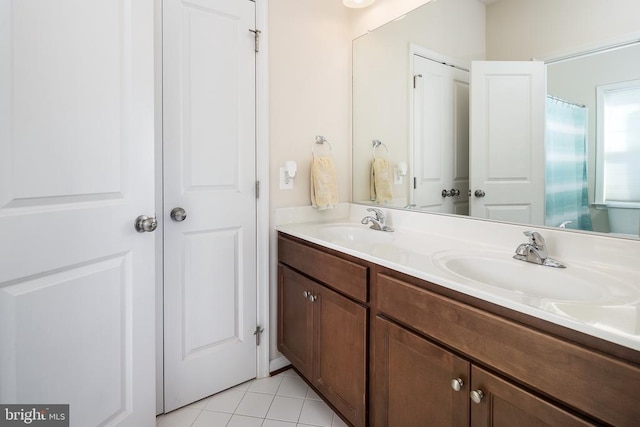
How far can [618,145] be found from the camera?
3.51ft

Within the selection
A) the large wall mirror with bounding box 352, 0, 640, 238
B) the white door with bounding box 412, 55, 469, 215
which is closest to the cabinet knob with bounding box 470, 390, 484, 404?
the large wall mirror with bounding box 352, 0, 640, 238

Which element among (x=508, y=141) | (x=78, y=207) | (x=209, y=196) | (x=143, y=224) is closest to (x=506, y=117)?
(x=508, y=141)

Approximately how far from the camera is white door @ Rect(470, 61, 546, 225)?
1.26 metres

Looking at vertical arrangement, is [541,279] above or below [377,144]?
below

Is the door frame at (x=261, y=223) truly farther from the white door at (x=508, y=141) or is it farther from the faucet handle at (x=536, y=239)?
the faucet handle at (x=536, y=239)

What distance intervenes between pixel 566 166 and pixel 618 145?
0.15m

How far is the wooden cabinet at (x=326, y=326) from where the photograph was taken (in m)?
1.28

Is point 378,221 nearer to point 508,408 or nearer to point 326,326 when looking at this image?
point 326,326

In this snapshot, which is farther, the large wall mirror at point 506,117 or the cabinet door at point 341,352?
the cabinet door at point 341,352

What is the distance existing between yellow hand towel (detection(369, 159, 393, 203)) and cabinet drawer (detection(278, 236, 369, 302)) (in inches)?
24.7

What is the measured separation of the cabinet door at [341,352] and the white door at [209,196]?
484 millimetres

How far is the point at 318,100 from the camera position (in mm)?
2021

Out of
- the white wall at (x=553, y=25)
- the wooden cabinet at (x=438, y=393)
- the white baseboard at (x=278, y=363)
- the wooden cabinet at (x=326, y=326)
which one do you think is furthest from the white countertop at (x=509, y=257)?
the white baseboard at (x=278, y=363)

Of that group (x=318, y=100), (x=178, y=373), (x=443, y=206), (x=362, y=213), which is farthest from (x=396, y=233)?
(x=178, y=373)
